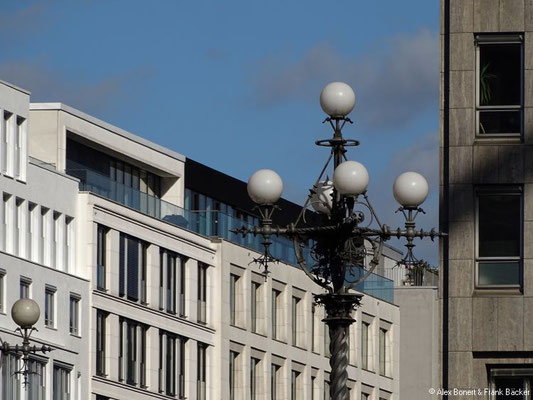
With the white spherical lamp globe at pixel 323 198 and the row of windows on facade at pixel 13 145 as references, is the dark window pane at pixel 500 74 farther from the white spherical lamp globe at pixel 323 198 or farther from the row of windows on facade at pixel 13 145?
the row of windows on facade at pixel 13 145

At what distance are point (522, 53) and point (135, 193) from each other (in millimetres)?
43743

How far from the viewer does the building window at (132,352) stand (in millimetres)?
94875

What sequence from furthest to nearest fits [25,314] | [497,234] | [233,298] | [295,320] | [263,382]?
[295,320] < [263,382] < [233,298] < [497,234] < [25,314]

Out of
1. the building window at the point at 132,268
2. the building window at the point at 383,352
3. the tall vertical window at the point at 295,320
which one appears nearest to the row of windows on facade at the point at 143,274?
the building window at the point at 132,268

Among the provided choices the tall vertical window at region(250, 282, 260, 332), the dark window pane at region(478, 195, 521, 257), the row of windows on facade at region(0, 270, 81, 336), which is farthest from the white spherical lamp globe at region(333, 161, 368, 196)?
the tall vertical window at region(250, 282, 260, 332)

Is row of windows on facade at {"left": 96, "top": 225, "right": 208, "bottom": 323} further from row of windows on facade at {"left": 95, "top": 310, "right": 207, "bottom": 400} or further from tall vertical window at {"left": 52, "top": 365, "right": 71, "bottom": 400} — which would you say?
tall vertical window at {"left": 52, "top": 365, "right": 71, "bottom": 400}

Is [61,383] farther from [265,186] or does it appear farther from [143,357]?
[265,186]

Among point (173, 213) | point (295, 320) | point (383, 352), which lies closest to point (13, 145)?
point (173, 213)

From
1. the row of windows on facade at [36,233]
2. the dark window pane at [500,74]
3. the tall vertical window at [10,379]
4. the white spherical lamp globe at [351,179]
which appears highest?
the row of windows on facade at [36,233]

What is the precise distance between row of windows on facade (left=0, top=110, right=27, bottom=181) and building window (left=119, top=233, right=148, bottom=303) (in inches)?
282

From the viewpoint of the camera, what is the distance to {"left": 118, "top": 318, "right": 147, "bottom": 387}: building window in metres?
94.9

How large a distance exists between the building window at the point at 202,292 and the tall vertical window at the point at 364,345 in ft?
51.3

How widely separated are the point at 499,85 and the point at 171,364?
46383 millimetres

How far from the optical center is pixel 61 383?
90.4 meters
